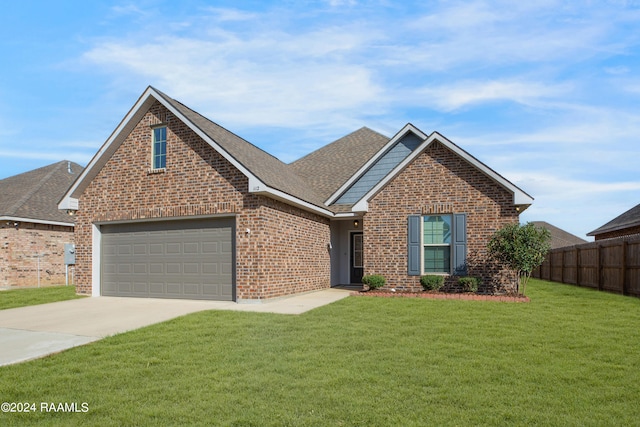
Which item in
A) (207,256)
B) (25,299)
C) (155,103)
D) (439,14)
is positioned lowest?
(25,299)

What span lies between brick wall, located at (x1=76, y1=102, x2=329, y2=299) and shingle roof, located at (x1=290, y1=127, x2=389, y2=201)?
3.53 m

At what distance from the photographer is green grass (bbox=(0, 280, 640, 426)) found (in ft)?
15.6

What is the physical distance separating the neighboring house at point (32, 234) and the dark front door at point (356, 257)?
571 inches

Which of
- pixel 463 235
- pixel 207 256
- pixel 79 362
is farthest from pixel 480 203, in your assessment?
pixel 79 362

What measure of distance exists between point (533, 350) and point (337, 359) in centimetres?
315

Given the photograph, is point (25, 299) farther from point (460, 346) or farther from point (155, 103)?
point (460, 346)

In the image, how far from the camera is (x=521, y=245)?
1305 cm

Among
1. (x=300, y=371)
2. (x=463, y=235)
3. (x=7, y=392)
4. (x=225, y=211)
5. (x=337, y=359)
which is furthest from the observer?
(x=463, y=235)

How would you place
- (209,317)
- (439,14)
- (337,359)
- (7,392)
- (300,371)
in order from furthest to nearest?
(439,14), (209,317), (337,359), (300,371), (7,392)

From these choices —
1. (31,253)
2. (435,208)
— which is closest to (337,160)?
(435,208)

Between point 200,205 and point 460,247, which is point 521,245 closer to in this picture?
→ point 460,247

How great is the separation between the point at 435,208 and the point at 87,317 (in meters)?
10.3

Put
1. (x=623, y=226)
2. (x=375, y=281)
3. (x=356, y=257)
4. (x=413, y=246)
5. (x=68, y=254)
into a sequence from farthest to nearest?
(x=623, y=226) → (x=68, y=254) → (x=356, y=257) → (x=413, y=246) → (x=375, y=281)

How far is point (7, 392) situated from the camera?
5602 millimetres
